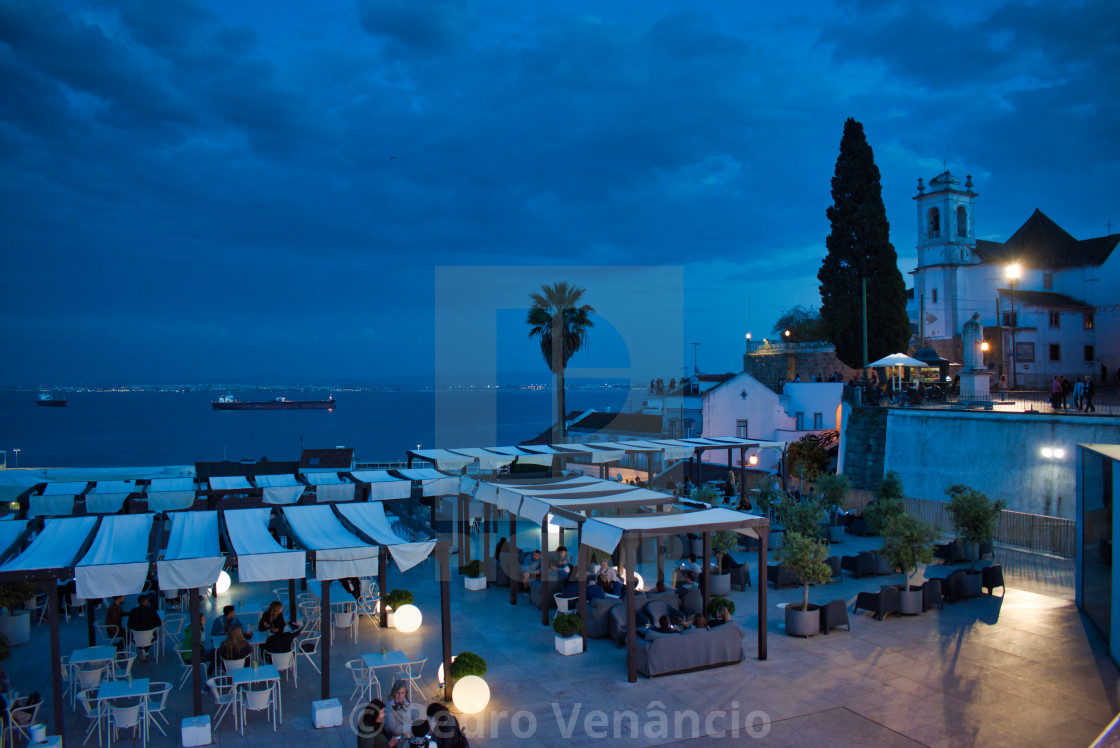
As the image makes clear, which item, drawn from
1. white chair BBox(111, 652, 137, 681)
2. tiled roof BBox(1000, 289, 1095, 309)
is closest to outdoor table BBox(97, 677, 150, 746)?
white chair BBox(111, 652, 137, 681)

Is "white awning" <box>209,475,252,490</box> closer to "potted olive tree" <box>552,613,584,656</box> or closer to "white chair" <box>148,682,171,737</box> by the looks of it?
"white chair" <box>148,682,171,737</box>

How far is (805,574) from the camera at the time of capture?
493 inches

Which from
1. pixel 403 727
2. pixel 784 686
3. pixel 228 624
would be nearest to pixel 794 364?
pixel 784 686

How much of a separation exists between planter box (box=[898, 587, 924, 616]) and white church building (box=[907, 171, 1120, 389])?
35195mm

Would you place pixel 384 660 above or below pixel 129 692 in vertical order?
below

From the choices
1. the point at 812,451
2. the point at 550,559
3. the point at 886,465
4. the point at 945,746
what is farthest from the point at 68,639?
the point at 812,451

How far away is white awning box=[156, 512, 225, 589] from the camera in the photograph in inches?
355

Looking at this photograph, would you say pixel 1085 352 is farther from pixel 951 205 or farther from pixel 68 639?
pixel 68 639

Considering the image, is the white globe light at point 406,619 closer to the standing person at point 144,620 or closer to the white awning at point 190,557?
the white awning at point 190,557

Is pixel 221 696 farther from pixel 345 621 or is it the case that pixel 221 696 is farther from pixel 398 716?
pixel 345 621

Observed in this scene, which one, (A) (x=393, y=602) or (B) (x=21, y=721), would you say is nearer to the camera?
(B) (x=21, y=721)

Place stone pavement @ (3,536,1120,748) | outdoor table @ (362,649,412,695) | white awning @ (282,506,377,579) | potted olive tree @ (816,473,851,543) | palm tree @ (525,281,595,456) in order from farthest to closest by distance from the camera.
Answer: palm tree @ (525,281,595,456), potted olive tree @ (816,473,851,543), white awning @ (282,506,377,579), outdoor table @ (362,649,412,695), stone pavement @ (3,536,1120,748)

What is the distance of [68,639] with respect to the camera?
40.9 feet

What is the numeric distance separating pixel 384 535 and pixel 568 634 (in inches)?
127
